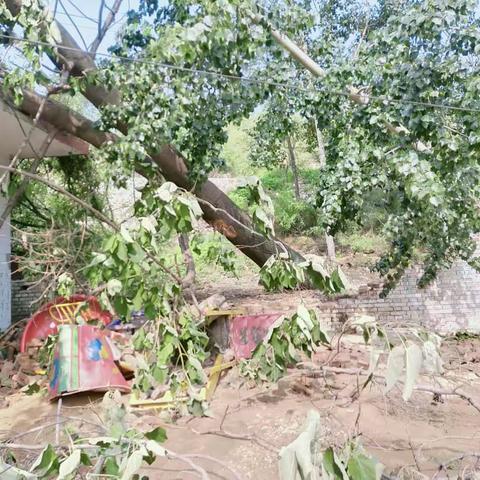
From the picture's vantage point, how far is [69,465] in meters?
1.39

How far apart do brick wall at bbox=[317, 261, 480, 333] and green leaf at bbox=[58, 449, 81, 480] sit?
7703mm

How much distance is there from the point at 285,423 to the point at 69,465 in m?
2.93

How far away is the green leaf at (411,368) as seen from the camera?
158cm

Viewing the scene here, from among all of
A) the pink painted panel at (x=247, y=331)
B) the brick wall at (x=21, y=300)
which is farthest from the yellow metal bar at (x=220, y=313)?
the brick wall at (x=21, y=300)

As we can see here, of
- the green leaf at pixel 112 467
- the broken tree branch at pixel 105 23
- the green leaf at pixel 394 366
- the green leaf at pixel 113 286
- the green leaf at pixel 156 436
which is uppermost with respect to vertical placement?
the broken tree branch at pixel 105 23

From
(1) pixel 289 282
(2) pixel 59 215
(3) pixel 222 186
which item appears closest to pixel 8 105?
(2) pixel 59 215

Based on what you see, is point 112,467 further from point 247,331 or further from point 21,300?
point 21,300

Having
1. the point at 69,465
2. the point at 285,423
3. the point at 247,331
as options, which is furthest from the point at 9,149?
the point at 69,465

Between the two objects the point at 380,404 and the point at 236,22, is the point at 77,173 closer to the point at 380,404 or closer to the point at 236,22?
the point at 236,22

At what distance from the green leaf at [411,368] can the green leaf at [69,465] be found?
97 cm

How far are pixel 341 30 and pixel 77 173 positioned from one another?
5.80 meters

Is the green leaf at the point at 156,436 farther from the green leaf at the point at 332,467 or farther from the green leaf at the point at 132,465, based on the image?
the green leaf at the point at 332,467

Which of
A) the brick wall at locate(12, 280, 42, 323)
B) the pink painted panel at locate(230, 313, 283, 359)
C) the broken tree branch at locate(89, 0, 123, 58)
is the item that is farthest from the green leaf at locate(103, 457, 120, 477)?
the brick wall at locate(12, 280, 42, 323)

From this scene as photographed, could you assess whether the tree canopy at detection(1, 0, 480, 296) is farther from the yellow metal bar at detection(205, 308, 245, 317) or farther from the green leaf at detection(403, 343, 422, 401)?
the green leaf at detection(403, 343, 422, 401)
